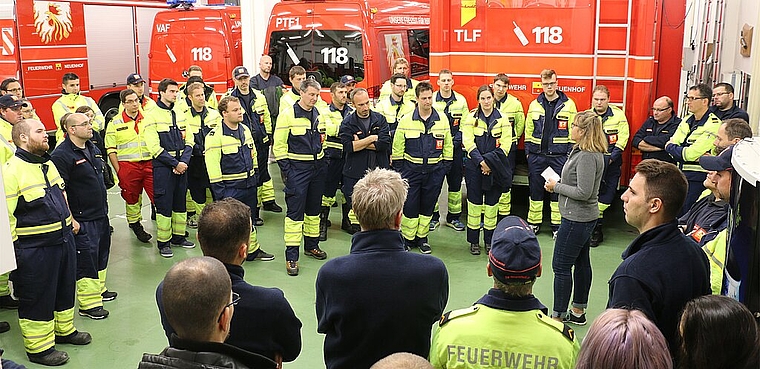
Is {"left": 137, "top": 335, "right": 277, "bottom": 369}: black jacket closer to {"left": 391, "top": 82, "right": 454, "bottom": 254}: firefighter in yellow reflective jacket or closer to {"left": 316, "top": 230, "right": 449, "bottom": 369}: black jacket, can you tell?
{"left": 316, "top": 230, "right": 449, "bottom": 369}: black jacket

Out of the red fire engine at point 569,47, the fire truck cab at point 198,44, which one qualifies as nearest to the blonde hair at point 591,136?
the red fire engine at point 569,47

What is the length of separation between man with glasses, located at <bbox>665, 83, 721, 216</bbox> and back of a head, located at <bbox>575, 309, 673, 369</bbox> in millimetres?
5419

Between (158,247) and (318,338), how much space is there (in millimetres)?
2971

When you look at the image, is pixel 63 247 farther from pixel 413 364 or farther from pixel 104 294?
pixel 413 364

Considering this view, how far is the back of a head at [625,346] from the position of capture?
199 centimetres

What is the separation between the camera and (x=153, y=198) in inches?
309

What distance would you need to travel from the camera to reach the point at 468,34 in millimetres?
8336

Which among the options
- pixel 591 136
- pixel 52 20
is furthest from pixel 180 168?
pixel 52 20

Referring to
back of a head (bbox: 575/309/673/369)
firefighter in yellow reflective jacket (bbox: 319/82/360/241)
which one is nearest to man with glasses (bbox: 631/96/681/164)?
firefighter in yellow reflective jacket (bbox: 319/82/360/241)

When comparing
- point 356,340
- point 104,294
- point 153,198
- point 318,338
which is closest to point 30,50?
point 153,198

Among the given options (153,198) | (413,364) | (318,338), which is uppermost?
(413,364)

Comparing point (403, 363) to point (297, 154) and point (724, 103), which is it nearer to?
point (297, 154)

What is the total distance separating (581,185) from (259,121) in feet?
16.8

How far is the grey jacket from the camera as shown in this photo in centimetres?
512
